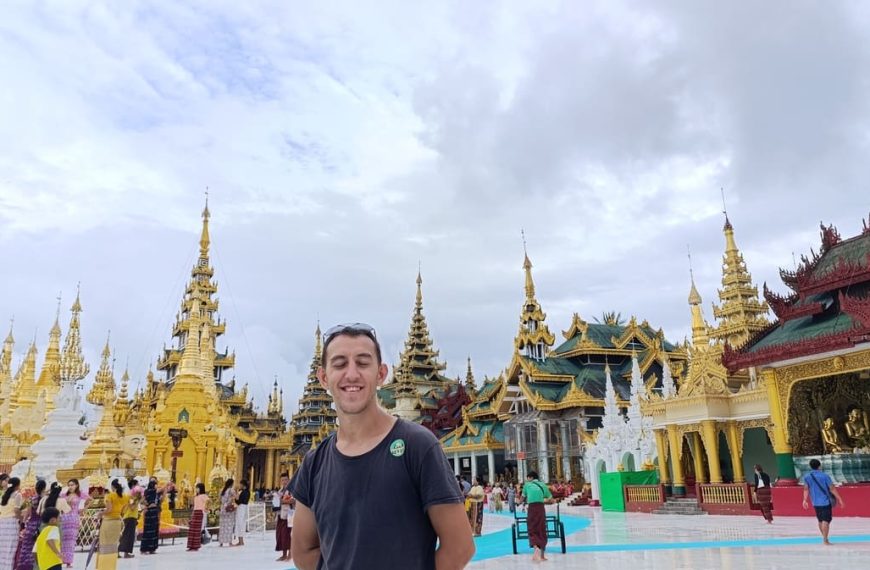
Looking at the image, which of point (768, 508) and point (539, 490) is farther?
point (768, 508)

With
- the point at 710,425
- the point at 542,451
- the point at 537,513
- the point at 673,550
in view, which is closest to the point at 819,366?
the point at 710,425

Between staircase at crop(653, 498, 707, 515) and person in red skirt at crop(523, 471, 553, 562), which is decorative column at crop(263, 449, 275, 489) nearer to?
staircase at crop(653, 498, 707, 515)

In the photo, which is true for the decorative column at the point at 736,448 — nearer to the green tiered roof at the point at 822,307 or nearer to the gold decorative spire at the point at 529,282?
the green tiered roof at the point at 822,307

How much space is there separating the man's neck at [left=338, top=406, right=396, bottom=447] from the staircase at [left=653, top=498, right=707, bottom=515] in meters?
18.3

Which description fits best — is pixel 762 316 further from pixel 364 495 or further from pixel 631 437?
pixel 364 495

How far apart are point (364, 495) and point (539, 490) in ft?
26.8

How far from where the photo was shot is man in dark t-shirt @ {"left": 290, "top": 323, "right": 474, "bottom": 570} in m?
1.89

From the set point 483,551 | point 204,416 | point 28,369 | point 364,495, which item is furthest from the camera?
point 28,369

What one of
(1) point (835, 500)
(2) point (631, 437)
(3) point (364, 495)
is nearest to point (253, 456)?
(2) point (631, 437)

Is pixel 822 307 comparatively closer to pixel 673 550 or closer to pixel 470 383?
pixel 673 550

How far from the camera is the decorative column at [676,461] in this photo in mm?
19688

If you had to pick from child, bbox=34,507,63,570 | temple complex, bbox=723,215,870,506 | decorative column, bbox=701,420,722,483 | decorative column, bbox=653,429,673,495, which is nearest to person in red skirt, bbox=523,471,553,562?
child, bbox=34,507,63,570

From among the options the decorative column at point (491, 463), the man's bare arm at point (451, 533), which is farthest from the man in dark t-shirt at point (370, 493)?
the decorative column at point (491, 463)

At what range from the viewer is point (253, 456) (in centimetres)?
5203
